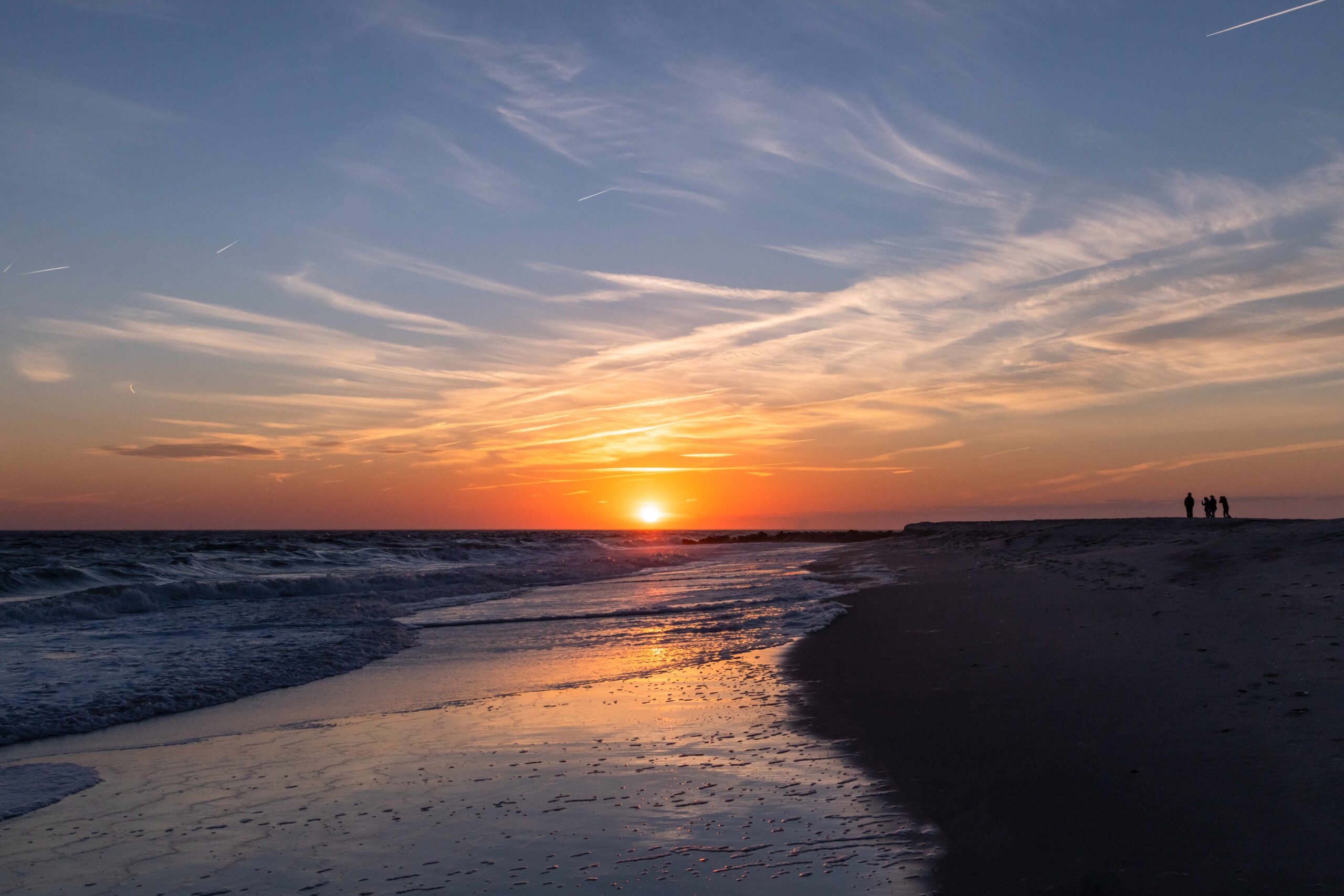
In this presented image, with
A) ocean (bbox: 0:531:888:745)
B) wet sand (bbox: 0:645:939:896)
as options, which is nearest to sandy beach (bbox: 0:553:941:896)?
wet sand (bbox: 0:645:939:896)

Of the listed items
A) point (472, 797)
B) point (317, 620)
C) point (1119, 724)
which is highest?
point (1119, 724)

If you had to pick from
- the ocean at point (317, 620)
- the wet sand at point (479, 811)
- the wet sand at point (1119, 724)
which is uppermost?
the wet sand at point (1119, 724)

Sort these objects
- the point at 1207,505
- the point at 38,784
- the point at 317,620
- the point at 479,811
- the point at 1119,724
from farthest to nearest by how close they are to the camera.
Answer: the point at 1207,505 < the point at 317,620 < the point at 38,784 < the point at 1119,724 < the point at 479,811

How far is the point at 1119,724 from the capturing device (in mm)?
6758

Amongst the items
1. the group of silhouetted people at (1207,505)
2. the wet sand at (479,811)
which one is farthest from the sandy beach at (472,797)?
the group of silhouetted people at (1207,505)

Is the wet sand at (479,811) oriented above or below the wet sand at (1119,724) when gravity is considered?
below

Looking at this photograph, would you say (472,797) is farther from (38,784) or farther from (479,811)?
(38,784)

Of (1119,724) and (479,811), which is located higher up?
(1119,724)

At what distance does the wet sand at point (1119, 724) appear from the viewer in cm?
438

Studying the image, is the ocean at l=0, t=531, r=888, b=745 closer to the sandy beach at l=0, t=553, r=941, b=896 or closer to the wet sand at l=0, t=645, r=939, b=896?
the sandy beach at l=0, t=553, r=941, b=896

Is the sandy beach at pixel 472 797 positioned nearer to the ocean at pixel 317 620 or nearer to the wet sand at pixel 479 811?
the wet sand at pixel 479 811

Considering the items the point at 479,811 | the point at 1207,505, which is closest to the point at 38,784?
the point at 479,811

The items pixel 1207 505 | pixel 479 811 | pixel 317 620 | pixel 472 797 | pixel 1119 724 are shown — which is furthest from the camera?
pixel 1207 505

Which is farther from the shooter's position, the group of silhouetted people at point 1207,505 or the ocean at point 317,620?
the group of silhouetted people at point 1207,505
